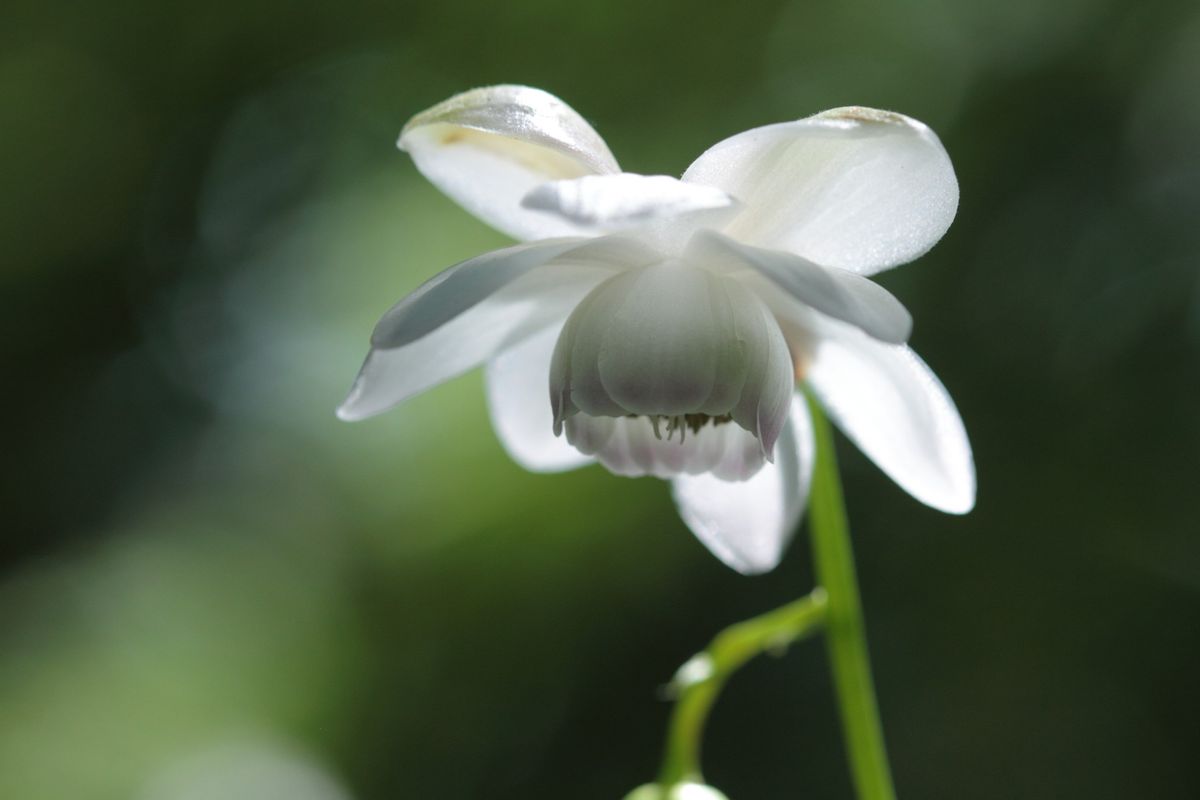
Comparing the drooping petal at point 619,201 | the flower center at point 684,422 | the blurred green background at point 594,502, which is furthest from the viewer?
the blurred green background at point 594,502

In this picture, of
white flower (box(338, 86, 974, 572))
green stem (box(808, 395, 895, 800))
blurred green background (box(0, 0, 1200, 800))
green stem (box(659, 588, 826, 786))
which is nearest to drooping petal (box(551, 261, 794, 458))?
white flower (box(338, 86, 974, 572))

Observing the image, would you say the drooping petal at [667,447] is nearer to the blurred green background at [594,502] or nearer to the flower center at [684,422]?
the flower center at [684,422]

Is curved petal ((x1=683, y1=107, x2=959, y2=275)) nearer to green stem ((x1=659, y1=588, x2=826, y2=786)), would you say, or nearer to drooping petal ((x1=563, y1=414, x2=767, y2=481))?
drooping petal ((x1=563, y1=414, x2=767, y2=481))

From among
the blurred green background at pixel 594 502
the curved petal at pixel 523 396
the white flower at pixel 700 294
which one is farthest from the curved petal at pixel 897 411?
the blurred green background at pixel 594 502

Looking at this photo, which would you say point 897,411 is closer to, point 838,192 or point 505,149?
point 838,192

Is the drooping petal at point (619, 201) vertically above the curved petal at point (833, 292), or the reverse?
the drooping petal at point (619, 201)

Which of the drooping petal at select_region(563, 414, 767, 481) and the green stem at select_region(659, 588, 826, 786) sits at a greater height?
the drooping petal at select_region(563, 414, 767, 481)

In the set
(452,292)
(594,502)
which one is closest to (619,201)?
(452,292)

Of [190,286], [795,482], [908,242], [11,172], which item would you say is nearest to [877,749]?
[795,482]

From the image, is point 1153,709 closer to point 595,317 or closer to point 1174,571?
point 1174,571
